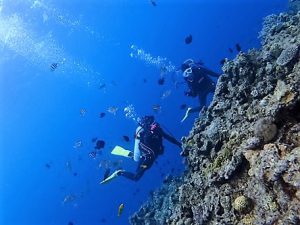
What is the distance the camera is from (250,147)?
443cm

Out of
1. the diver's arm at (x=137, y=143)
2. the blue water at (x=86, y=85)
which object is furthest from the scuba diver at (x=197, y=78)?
the blue water at (x=86, y=85)

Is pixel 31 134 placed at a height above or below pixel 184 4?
below

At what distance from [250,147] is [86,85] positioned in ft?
210

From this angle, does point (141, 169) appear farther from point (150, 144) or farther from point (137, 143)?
point (150, 144)

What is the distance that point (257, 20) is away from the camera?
51.9 meters

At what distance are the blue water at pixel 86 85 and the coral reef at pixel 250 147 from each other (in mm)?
27755

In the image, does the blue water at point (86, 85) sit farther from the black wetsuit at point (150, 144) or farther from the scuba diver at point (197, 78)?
the black wetsuit at point (150, 144)

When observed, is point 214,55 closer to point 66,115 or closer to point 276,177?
point 66,115

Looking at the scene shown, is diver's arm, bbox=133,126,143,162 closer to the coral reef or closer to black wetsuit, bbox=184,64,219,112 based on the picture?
black wetsuit, bbox=184,64,219,112

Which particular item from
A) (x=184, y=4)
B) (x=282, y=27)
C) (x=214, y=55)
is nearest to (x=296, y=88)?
(x=282, y=27)

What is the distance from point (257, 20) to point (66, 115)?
35363 millimetres

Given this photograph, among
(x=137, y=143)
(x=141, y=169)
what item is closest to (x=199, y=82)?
(x=137, y=143)

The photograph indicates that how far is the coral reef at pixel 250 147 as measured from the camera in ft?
12.5

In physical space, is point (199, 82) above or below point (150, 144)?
above
